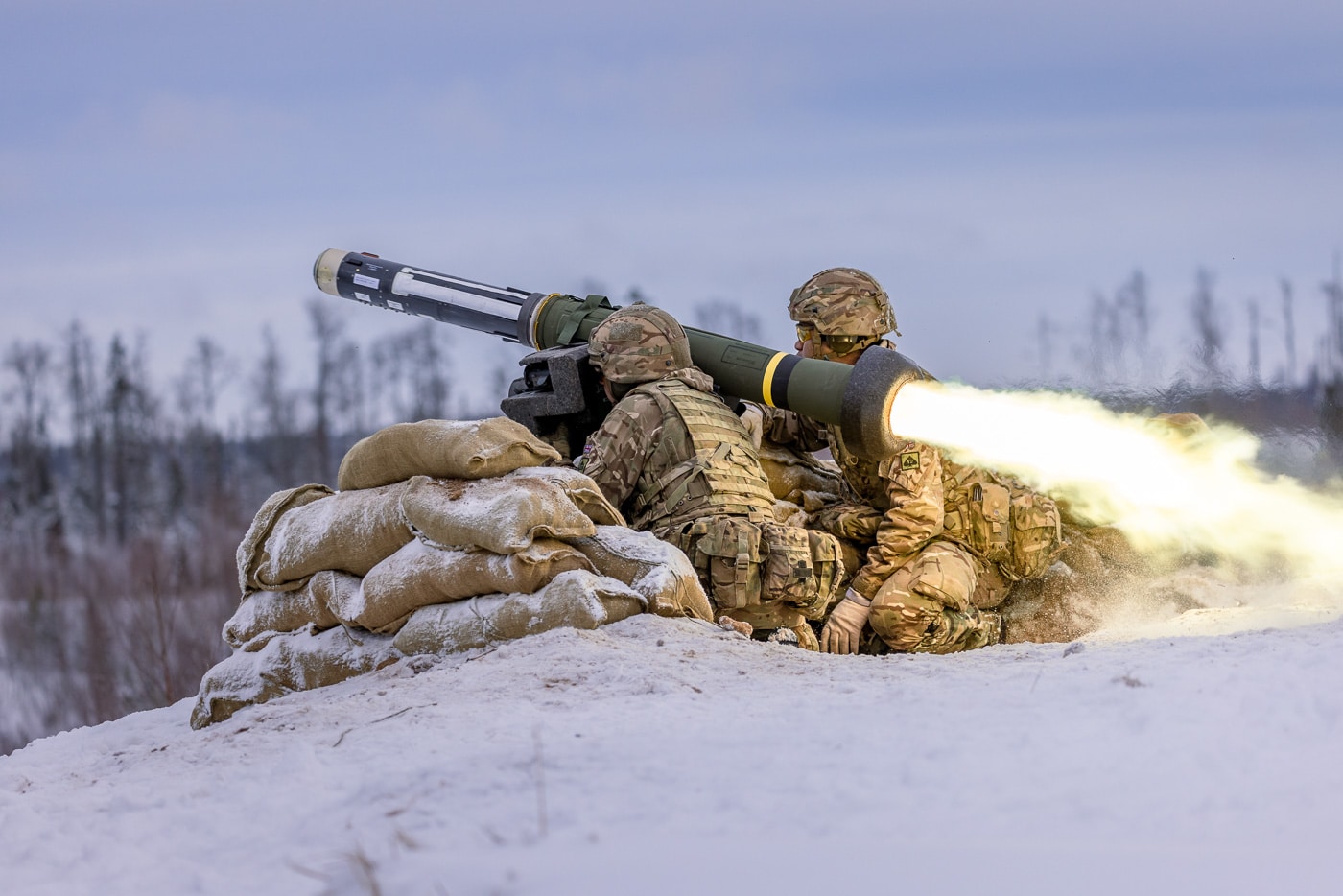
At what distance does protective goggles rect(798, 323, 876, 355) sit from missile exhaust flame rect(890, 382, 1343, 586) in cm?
84

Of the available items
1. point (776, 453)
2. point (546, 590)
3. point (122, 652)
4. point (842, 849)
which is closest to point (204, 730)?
point (546, 590)

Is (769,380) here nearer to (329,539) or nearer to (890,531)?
(890,531)

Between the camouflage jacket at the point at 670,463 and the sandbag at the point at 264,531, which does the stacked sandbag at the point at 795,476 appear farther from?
the sandbag at the point at 264,531

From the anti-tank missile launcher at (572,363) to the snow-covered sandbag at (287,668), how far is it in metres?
2.17

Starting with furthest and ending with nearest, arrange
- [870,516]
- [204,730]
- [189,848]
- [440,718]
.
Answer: [870,516] → [204,730] → [440,718] → [189,848]

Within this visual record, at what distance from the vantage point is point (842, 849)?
3.13 metres

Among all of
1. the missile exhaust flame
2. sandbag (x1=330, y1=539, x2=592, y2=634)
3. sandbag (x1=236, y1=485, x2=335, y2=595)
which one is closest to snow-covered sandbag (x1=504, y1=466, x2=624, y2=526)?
sandbag (x1=330, y1=539, x2=592, y2=634)

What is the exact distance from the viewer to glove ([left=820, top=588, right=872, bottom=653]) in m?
7.91

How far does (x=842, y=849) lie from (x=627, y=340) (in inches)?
200

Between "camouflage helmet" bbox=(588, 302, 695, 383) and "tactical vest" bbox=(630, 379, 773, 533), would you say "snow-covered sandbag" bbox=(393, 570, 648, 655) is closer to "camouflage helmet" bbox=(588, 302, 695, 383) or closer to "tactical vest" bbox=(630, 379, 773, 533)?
"tactical vest" bbox=(630, 379, 773, 533)

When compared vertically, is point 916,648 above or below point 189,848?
below

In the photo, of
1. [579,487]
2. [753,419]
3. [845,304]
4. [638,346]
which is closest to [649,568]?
[579,487]

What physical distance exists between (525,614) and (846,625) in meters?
2.70

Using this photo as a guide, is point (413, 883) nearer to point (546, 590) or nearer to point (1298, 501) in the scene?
point (546, 590)
